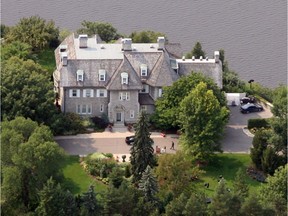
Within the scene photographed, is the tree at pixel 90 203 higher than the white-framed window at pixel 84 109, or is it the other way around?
the white-framed window at pixel 84 109

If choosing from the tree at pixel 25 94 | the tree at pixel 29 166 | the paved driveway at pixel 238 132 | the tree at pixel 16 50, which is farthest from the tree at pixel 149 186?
the tree at pixel 16 50

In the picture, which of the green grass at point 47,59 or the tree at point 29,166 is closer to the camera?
the tree at point 29,166

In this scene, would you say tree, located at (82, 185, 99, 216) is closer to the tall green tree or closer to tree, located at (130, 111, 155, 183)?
the tall green tree

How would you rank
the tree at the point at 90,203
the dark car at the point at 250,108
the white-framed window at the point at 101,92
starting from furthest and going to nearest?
the dark car at the point at 250,108
the white-framed window at the point at 101,92
the tree at the point at 90,203

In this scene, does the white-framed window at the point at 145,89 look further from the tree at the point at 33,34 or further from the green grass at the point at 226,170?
the tree at the point at 33,34

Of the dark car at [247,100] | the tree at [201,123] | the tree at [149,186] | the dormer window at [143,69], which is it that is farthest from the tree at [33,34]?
the tree at [149,186]

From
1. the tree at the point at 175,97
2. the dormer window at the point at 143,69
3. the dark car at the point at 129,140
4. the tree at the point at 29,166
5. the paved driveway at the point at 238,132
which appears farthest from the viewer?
the dormer window at the point at 143,69

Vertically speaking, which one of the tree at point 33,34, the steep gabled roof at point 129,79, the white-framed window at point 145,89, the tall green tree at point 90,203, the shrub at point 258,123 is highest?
the tree at point 33,34

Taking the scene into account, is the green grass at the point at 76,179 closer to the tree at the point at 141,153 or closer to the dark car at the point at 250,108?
the tree at the point at 141,153
